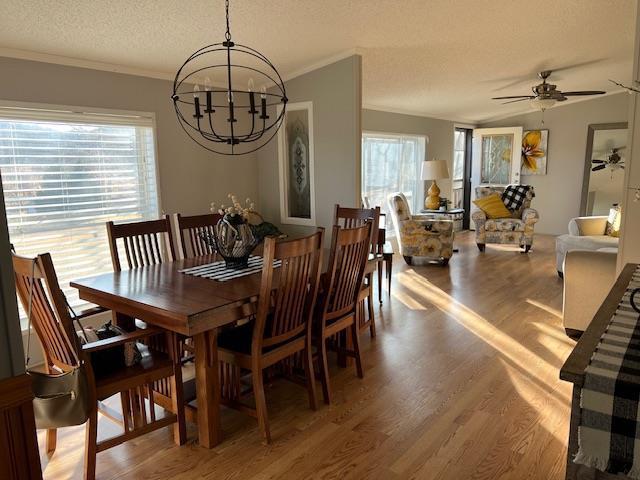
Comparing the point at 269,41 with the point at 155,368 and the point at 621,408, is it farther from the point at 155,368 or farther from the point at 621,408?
the point at 621,408

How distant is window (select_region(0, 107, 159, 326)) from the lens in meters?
3.17

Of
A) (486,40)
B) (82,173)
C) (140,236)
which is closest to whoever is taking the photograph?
(140,236)

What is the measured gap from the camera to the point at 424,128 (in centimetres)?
768

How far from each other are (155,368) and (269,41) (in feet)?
8.48

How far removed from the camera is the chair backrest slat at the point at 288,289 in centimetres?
215

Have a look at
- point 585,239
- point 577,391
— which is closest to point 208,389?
point 577,391

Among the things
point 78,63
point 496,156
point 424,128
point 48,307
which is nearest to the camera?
point 48,307

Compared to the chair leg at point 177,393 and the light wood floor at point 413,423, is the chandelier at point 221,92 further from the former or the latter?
the light wood floor at point 413,423

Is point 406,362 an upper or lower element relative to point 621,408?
lower

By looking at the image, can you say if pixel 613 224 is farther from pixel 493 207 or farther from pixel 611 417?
pixel 611 417

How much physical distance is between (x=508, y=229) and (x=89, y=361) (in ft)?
20.5

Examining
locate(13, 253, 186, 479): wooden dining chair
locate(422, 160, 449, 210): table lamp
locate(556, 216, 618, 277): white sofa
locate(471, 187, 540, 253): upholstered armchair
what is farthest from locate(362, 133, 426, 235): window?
locate(13, 253, 186, 479): wooden dining chair

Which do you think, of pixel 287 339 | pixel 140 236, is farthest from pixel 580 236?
pixel 140 236

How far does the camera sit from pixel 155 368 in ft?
7.12
